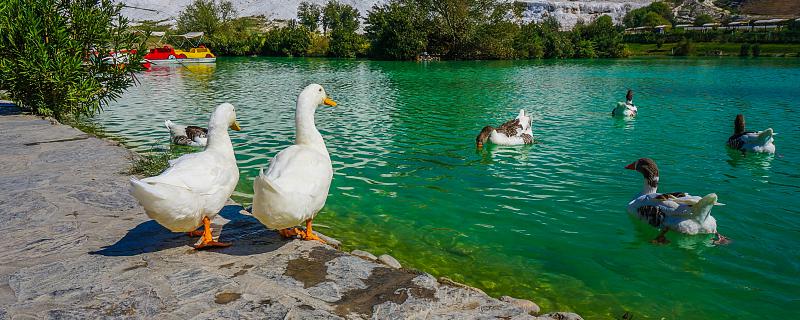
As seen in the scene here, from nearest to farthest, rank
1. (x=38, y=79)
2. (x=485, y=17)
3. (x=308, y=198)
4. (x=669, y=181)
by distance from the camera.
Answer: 1. (x=308, y=198)
2. (x=669, y=181)
3. (x=38, y=79)
4. (x=485, y=17)

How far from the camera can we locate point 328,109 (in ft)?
79.0

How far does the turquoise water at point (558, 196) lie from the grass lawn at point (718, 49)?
251ft

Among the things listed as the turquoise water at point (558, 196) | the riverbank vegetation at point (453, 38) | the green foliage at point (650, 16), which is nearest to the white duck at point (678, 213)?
the turquoise water at point (558, 196)

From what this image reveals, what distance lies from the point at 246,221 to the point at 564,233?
16.8 ft

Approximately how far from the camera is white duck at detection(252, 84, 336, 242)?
5.00 metres

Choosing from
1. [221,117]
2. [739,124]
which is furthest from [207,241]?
[739,124]

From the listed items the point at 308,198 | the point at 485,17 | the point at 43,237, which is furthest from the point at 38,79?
the point at 485,17

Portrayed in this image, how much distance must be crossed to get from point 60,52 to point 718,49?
4274 inches

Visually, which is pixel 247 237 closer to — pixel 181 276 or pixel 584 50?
pixel 181 276

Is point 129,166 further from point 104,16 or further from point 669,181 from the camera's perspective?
point 669,181

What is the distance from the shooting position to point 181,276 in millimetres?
4828

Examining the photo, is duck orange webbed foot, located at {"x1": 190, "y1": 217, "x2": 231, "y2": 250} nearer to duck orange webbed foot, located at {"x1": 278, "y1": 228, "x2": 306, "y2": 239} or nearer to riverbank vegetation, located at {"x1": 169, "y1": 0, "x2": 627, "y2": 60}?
duck orange webbed foot, located at {"x1": 278, "y1": 228, "x2": 306, "y2": 239}

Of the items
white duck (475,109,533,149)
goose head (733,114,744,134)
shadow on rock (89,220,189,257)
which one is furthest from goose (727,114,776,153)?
shadow on rock (89,220,189,257)

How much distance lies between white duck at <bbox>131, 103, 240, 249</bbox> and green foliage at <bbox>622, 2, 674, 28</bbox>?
186 metres
